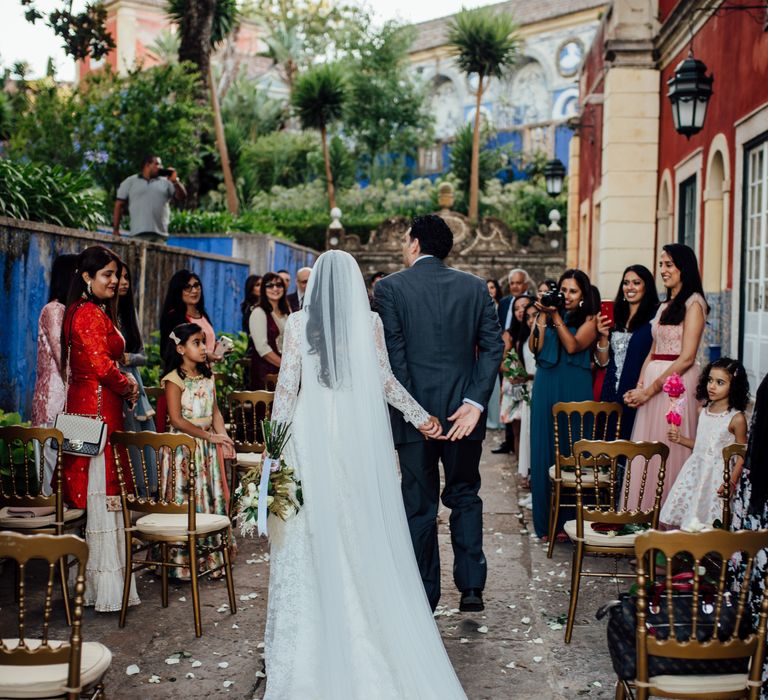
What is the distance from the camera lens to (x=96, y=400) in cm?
512

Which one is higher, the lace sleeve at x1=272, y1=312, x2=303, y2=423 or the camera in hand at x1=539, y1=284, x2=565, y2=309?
the camera in hand at x1=539, y1=284, x2=565, y2=309

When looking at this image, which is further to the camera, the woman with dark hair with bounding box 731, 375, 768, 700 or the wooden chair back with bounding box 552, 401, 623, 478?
the wooden chair back with bounding box 552, 401, 623, 478

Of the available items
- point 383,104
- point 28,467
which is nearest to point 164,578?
point 28,467

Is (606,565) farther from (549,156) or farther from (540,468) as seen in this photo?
(549,156)

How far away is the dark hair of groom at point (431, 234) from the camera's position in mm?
4855

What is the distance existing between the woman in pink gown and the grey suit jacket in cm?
161

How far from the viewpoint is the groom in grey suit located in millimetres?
4762

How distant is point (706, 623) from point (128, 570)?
289 cm

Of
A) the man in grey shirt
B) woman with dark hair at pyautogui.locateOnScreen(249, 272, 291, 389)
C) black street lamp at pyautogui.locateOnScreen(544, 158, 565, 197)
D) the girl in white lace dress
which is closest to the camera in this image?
the girl in white lace dress

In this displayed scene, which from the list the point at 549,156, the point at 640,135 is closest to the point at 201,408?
the point at 640,135

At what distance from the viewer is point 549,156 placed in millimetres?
35156

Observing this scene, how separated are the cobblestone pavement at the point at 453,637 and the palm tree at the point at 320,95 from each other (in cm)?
2447

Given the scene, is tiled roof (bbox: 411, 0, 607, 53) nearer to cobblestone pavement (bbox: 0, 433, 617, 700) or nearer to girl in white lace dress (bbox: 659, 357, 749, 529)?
girl in white lace dress (bbox: 659, 357, 749, 529)

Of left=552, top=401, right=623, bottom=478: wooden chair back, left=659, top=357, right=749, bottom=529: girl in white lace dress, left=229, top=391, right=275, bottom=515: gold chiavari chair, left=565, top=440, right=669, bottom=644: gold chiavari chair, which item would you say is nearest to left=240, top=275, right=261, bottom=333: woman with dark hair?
left=229, top=391, right=275, bottom=515: gold chiavari chair
